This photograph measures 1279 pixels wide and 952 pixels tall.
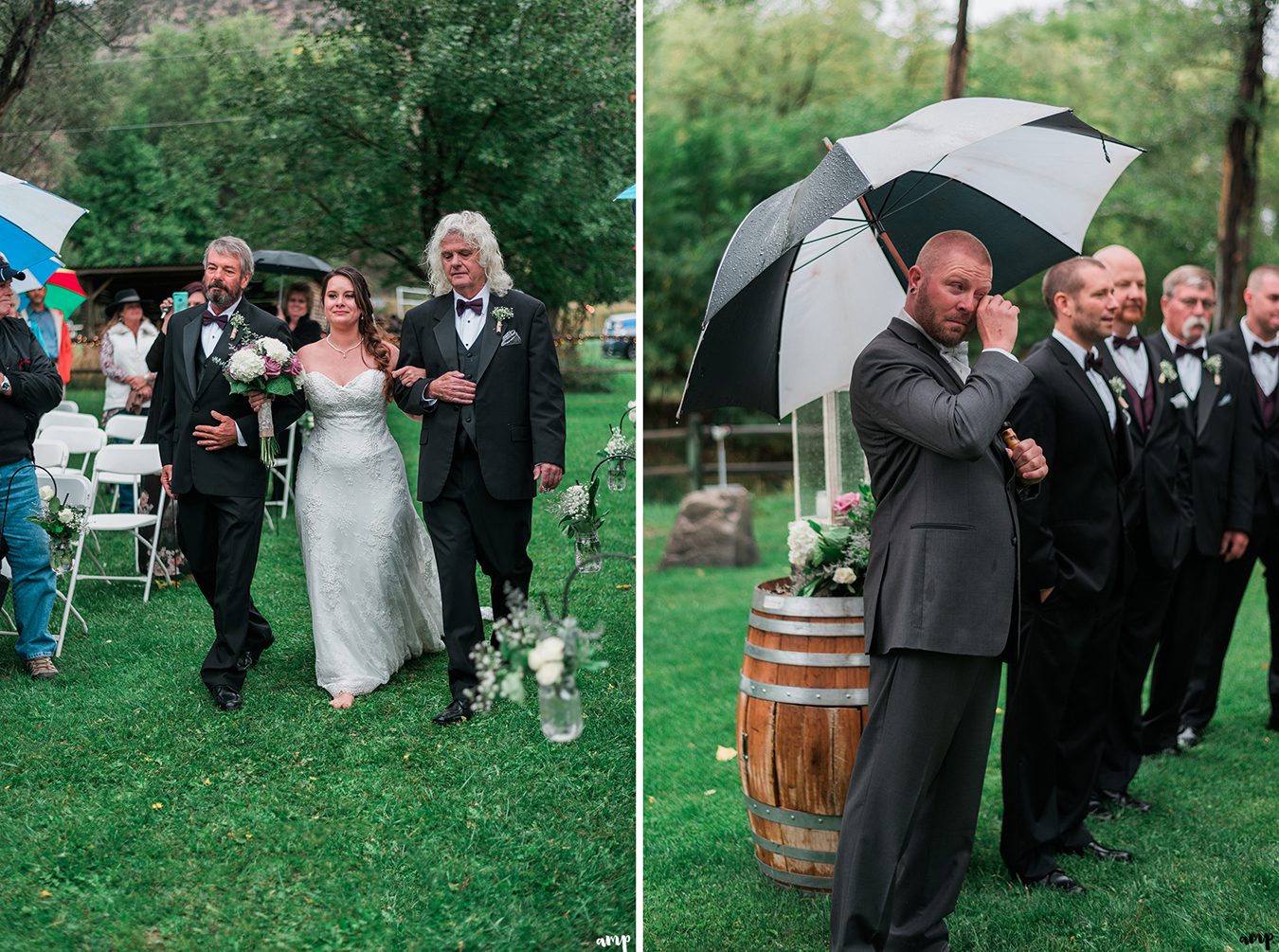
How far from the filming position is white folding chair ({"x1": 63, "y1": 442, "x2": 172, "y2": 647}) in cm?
449

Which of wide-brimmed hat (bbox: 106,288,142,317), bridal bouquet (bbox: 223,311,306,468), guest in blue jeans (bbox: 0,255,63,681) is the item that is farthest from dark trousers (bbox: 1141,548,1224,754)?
guest in blue jeans (bbox: 0,255,63,681)

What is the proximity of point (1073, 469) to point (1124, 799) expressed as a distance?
157cm

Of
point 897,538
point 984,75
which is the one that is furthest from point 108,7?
point 984,75

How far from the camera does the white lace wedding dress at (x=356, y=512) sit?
489 cm

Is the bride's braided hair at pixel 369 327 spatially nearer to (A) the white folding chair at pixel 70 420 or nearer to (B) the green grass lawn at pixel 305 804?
(B) the green grass lawn at pixel 305 804

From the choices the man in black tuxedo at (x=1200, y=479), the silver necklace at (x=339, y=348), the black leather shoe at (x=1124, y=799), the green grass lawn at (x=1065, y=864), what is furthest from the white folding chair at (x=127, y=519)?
the man in black tuxedo at (x=1200, y=479)

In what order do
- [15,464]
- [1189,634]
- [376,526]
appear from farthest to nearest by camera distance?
[1189,634]
[376,526]
[15,464]

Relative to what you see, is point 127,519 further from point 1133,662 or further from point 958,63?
point 958,63

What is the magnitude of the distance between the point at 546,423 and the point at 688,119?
16.6 metres

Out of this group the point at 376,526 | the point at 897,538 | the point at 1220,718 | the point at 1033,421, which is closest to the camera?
the point at 897,538

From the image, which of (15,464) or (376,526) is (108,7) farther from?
(376,526)

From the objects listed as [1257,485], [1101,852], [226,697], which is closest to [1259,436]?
[1257,485]

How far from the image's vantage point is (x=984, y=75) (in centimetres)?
1827

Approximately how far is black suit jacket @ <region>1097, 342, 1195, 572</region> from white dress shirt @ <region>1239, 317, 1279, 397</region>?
104 cm
